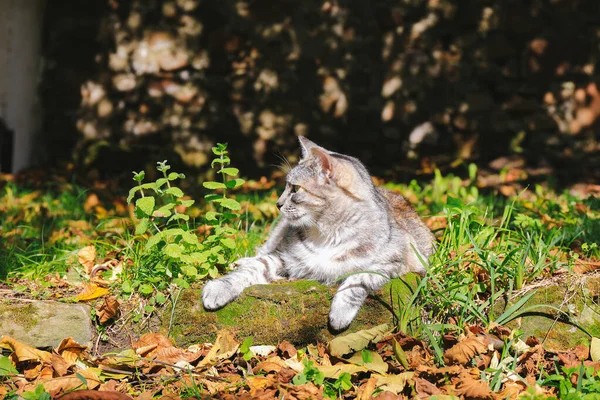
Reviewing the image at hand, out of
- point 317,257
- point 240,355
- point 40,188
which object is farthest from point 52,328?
point 40,188

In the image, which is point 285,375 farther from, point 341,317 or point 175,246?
point 175,246

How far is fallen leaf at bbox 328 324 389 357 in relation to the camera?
2818 mm

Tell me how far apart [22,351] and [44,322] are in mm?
188

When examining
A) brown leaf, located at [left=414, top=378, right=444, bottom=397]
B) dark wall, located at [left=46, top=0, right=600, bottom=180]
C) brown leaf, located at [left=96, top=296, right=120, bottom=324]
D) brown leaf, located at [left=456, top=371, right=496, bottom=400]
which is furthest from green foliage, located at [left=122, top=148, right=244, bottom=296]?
dark wall, located at [left=46, top=0, right=600, bottom=180]

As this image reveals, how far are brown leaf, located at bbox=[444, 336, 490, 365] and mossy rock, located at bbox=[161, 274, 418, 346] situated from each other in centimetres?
35

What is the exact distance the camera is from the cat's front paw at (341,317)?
2898 millimetres

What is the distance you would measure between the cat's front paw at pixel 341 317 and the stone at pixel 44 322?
115 cm

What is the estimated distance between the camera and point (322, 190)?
3137 millimetres

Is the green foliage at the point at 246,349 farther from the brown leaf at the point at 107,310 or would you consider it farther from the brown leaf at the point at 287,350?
the brown leaf at the point at 107,310

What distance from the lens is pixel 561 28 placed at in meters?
6.22

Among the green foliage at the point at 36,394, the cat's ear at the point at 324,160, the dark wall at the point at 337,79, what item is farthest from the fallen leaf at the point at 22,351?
the dark wall at the point at 337,79

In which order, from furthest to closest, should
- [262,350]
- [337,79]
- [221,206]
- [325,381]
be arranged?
[337,79] → [221,206] → [262,350] → [325,381]

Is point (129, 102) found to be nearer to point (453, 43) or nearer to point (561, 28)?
point (453, 43)

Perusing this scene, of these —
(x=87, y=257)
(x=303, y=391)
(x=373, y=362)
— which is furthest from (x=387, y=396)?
(x=87, y=257)
